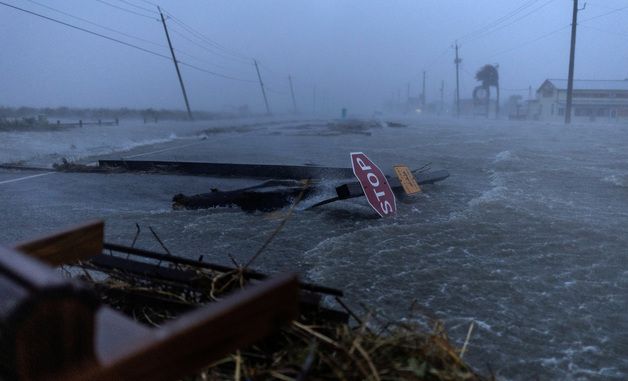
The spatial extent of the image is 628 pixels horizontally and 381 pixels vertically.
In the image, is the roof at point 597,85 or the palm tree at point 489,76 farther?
the palm tree at point 489,76

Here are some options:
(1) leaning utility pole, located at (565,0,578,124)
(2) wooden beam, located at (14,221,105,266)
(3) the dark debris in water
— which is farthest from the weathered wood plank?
(1) leaning utility pole, located at (565,0,578,124)

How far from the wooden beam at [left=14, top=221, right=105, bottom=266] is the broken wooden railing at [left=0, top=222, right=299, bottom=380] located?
56cm

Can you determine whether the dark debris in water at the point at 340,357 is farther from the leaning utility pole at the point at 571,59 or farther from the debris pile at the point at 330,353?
the leaning utility pole at the point at 571,59

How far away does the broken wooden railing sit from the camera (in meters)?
1.21

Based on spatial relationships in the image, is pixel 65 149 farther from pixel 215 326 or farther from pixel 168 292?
pixel 215 326

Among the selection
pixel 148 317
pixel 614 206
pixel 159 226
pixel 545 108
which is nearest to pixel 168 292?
pixel 148 317

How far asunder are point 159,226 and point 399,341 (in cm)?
565

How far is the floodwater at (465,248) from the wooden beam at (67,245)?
1093 millimetres

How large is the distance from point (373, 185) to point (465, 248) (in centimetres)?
194

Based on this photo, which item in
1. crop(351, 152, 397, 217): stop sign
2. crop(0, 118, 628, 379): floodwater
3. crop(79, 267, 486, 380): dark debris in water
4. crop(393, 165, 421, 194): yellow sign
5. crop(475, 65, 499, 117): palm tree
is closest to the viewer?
crop(79, 267, 486, 380): dark debris in water

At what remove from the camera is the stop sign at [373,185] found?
279 inches

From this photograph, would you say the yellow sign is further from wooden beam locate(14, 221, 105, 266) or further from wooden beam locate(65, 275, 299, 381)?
wooden beam locate(65, 275, 299, 381)

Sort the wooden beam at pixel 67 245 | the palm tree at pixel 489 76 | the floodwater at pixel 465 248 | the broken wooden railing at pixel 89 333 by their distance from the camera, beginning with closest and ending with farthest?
the broken wooden railing at pixel 89 333
the wooden beam at pixel 67 245
the floodwater at pixel 465 248
the palm tree at pixel 489 76

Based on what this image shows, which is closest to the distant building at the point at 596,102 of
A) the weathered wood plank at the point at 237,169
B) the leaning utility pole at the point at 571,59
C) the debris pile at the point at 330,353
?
the leaning utility pole at the point at 571,59
